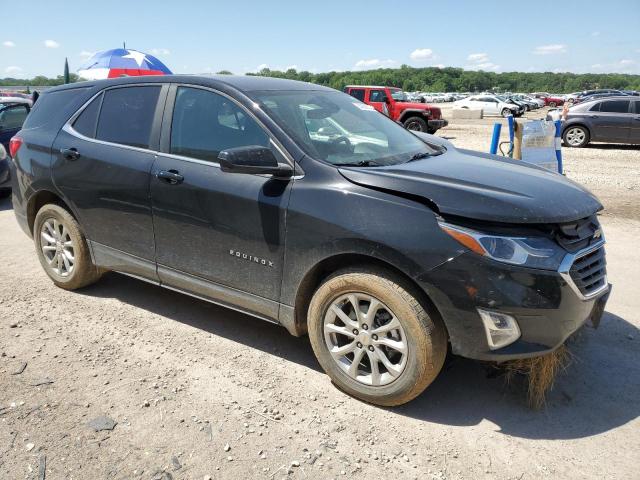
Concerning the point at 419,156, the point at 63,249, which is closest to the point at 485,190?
the point at 419,156

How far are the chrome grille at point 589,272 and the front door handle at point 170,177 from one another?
2380 mm

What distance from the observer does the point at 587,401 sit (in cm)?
312

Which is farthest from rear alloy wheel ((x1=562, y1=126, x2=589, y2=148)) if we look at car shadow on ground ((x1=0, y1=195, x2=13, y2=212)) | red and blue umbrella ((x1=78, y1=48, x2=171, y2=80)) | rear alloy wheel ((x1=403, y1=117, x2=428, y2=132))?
car shadow on ground ((x1=0, y1=195, x2=13, y2=212))

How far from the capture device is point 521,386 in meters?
3.27

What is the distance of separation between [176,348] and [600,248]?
2.73 meters

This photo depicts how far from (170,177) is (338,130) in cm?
115

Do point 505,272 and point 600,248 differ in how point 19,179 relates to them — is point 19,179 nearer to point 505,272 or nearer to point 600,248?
point 505,272

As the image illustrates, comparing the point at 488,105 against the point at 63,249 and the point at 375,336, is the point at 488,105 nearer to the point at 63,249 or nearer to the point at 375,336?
the point at 63,249

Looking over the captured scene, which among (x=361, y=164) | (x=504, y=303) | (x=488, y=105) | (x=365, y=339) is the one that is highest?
(x=361, y=164)

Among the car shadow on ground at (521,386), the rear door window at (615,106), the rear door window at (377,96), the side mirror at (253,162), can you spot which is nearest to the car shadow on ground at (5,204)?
the car shadow on ground at (521,386)

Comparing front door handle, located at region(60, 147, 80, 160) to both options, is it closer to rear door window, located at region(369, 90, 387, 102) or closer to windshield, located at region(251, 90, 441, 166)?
windshield, located at region(251, 90, 441, 166)

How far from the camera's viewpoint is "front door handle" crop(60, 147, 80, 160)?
414 centimetres

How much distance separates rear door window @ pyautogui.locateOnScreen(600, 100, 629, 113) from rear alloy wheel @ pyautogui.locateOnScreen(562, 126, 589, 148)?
2.60ft

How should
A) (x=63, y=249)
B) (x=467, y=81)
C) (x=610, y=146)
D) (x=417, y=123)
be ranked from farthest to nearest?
(x=467, y=81), (x=417, y=123), (x=610, y=146), (x=63, y=249)
